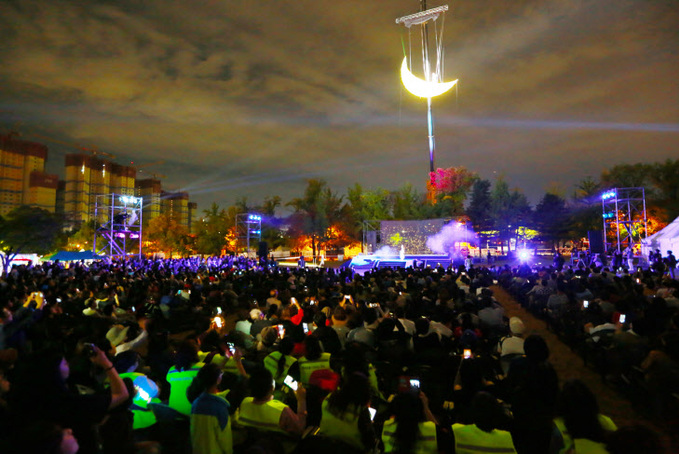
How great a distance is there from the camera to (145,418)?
3.15 m

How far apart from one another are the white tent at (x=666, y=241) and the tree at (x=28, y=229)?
139 ft

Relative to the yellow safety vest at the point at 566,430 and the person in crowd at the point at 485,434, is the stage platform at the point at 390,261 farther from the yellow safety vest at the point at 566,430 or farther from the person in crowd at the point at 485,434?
the person in crowd at the point at 485,434

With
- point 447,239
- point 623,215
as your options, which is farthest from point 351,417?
point 447,239

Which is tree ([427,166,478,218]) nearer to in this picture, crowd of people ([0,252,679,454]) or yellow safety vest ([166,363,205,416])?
crowd of people ([0,252,679,454])

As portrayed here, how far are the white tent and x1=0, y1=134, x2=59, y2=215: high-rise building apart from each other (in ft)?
359

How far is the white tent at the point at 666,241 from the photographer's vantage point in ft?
63.0

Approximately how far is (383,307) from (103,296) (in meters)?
6.93

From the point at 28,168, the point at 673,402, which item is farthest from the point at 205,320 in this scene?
the point at 28,168

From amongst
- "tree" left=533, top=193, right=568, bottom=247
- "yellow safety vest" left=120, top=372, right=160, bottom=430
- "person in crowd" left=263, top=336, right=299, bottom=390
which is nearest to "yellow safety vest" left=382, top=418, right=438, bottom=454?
"person in crowd" left=263, top=336, right=299, bottom=390

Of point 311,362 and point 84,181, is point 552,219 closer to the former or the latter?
point 311,362

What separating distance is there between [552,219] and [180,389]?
162 feet

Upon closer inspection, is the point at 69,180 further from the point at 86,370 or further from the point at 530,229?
the point at 86,370

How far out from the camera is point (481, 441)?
7.25 feet

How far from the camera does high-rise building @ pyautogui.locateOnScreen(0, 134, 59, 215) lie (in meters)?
89.0
